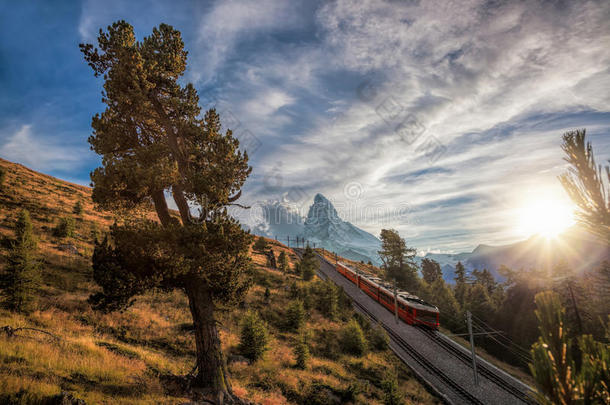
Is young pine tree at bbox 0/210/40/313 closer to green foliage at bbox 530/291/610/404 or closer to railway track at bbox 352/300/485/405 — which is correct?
green foliage at bbox 530/291/610/404

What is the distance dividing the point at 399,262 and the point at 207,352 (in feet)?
145

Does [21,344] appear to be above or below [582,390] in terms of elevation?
below

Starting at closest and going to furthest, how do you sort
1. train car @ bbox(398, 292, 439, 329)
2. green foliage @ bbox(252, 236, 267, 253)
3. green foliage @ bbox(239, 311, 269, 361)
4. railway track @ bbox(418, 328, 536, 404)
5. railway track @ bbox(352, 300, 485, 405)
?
green foliage @ bbox(239, 311, 269, 361), railway track @ bbox(352, 300, 485, 405), railway track @ bbox(418, 328, 536, 404), train car @ bbox(398, 292, 439, 329), green foliage @ bbox(252, 236, 267, 253)

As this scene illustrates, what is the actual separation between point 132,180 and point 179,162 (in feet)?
6.46

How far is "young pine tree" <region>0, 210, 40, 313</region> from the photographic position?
43.0 feet

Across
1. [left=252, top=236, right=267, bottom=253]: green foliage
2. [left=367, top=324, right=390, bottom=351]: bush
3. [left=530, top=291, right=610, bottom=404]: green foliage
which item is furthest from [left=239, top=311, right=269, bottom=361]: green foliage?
[left=252, top=236, right=267, bottom=253]: green foliage

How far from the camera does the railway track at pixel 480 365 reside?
18.2 metres

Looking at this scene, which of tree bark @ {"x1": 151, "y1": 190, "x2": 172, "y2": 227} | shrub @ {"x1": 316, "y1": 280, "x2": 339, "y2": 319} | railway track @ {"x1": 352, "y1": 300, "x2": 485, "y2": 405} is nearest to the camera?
tree bark @ {"x1": 151, "y1": 190, "x2": 172, "y2": 227}

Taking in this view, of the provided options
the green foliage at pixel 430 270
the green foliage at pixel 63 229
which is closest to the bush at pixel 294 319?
the green foliage at pixel 63 229

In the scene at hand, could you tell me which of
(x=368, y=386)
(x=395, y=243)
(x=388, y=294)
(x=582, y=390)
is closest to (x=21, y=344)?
(x=582, y=390)

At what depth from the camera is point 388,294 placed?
31.4 metres

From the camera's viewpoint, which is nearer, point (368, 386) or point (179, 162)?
point (179, 162)

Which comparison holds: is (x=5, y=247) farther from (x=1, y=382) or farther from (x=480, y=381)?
(x=480, y=381)

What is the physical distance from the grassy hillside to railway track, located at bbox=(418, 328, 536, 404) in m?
6.16
